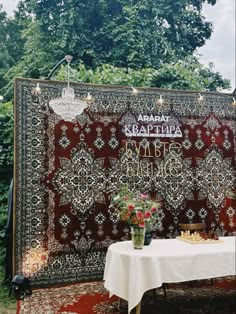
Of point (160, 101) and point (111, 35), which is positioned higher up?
point (111, 35)

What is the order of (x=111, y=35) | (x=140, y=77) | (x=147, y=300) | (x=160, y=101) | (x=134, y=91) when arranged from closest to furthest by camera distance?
(x=147, y=300) < (x=134, y=91) < (x=160, y=101) < (x=140, y=77) < (x=111, y=35)

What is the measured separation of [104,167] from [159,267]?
2058 mm

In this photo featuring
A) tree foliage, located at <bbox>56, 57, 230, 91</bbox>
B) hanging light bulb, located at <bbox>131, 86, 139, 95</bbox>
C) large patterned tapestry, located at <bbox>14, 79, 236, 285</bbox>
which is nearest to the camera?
large patterned tapestry, located at <bbox>14, 79, 236, 285</bbox>

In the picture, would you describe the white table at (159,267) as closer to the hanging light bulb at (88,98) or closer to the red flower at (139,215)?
the red flower at (139,215)

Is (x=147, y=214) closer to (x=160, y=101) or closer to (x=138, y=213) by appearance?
(x=138, y=213)

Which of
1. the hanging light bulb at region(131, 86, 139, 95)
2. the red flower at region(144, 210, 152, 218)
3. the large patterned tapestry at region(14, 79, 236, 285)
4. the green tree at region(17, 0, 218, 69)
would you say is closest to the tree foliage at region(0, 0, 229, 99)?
the green tree at region(17, 0, 218, 69)

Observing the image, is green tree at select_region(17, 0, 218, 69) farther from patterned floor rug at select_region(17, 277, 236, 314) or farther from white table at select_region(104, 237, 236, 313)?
white table at select_region(104, 237, 236, 313)

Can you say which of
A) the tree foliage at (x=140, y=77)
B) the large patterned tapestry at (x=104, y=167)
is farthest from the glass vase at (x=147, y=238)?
the tree foliage at (x=140, y=77)

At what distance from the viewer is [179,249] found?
317 centimetres

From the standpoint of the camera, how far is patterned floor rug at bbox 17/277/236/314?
332 cm

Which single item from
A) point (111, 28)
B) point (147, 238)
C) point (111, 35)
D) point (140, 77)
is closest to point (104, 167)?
point (147, 238)

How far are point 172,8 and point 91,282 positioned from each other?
7.72 meters

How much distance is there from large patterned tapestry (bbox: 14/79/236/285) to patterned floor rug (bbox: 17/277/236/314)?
0.54m

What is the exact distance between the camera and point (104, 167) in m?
4.73
